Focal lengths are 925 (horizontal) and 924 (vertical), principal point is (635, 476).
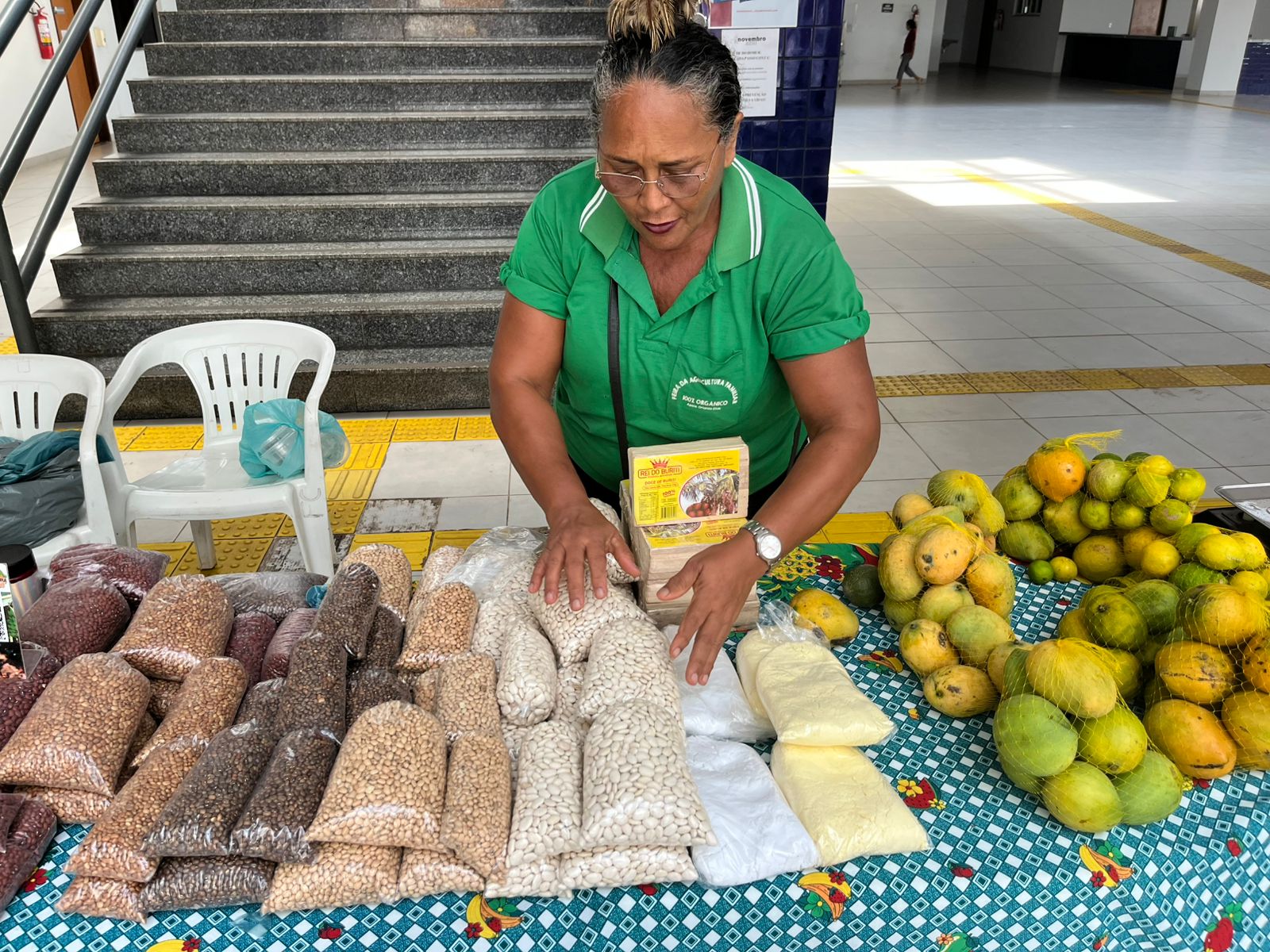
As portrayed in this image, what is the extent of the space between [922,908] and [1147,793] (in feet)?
1.15

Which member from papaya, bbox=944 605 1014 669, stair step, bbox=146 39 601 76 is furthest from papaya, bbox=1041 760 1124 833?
stair step, bbox=146 39 601 76

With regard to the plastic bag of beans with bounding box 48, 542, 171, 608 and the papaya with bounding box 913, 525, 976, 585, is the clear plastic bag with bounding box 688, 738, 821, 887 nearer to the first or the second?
the papaya with bounding box 913, 525, 976, 585

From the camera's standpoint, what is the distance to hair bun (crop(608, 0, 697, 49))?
1.28 meters

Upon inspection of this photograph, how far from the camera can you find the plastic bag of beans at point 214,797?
42.6 inches

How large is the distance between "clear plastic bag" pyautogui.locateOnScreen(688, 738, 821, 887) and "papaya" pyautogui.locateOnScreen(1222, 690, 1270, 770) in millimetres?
644

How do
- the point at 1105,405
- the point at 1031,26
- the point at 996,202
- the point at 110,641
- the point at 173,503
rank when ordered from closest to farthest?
the point at 110,641 → the point at 173,503 → the point at 1105,405 → the point at 996,202 → the point at 1031,26

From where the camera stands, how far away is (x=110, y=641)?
1.47 m

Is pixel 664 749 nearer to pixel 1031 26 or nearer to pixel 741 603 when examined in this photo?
pixel 741 603

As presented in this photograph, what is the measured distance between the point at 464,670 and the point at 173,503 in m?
1.61

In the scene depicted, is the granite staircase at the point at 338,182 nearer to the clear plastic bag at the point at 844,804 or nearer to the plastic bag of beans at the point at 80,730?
the plastic bag of beans at the point at 80,730

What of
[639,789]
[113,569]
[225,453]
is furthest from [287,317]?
[639,789]

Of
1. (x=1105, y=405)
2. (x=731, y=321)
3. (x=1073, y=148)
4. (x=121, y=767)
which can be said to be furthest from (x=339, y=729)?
(x=1073, y=148)

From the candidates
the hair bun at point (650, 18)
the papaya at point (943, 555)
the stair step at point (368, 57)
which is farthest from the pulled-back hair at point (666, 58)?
the stair step at point (368, 57)

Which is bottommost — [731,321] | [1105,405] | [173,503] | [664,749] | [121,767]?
[1105,405]
